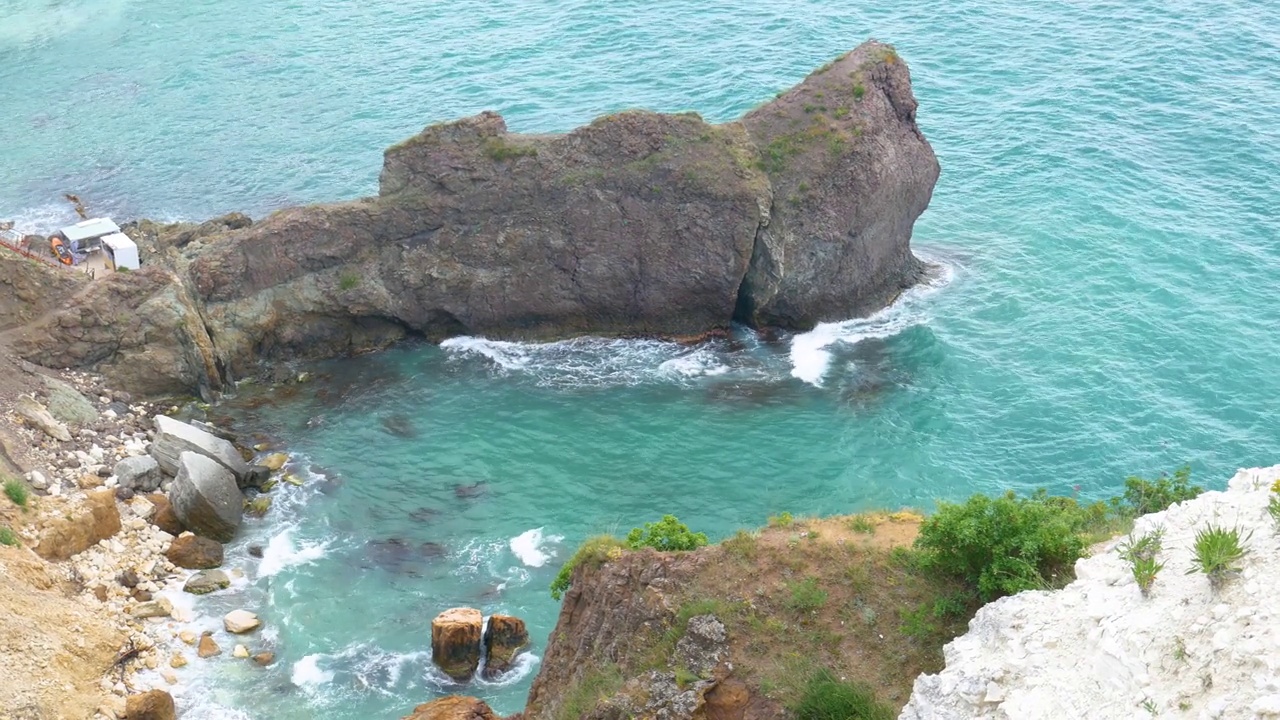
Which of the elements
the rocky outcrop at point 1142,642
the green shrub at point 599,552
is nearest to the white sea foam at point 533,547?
the green shrub at point 599,552

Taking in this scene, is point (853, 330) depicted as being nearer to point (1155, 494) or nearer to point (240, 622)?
point (1155, 494)

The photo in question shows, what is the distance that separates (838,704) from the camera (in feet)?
84.5

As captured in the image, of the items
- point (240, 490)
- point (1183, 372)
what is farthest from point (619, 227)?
point (1183, 372)

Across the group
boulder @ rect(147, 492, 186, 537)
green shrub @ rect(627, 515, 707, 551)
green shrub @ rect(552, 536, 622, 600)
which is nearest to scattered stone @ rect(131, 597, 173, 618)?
boulder @ rect(147, 492, 186, 537)

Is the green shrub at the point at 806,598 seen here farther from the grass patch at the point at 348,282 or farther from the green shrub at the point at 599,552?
the grass patch at the point at 348,282

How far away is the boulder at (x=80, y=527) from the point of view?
39656mm

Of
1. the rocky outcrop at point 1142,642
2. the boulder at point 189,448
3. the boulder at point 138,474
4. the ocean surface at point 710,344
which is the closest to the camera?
the rocky outcrop at point 1142,642

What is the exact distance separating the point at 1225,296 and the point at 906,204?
16135mm

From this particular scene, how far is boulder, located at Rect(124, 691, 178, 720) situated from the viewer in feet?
112

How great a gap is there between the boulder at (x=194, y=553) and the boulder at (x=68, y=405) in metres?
8.41

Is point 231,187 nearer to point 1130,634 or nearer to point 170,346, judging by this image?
point 170,346

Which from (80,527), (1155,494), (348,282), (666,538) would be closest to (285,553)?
(80,527)

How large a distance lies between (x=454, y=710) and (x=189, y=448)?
63.7 ft

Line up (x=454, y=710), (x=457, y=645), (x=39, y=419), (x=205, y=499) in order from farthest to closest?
1. (x=39, y=419)
2. (x=205, y=499)
3. (x=457, y=645)
4. (x=454, y=710)
